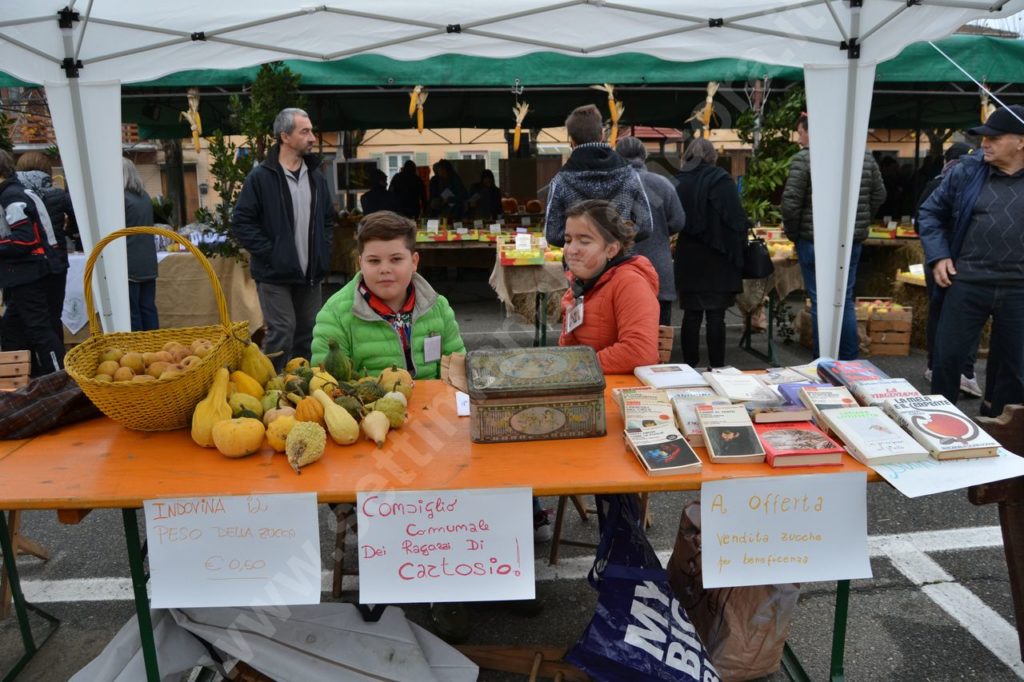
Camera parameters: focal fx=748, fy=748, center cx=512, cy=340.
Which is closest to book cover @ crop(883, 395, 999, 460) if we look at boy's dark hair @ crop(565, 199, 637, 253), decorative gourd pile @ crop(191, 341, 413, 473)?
boy's dark hair @ crop(565, 199, 637, 253)

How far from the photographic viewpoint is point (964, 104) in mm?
11602

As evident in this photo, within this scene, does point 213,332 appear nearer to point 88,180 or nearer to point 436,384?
point 436,384

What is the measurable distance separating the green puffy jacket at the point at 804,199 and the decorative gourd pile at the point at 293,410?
12.8 ft

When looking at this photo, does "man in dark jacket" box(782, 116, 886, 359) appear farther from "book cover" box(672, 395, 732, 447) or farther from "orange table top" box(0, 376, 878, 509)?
"orange table top" box(0, 376, 878, 509)

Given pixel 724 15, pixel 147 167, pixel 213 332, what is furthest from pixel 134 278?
pixel 147 167

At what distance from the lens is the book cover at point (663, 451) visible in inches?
69.4

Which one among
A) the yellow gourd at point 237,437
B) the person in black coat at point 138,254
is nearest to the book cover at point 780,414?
the yellow gourd at point 237,437

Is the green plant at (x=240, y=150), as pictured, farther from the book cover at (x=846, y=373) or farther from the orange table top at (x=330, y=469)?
the book cover at (x=846, y=373)

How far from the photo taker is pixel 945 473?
5.86 ft

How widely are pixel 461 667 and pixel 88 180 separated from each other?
3.05m

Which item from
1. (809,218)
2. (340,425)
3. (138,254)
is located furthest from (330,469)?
(138,254)

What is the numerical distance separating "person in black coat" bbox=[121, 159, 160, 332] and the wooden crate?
2.69m

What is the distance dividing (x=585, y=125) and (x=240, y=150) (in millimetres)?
3647

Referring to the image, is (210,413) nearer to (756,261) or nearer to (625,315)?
(625,315)
